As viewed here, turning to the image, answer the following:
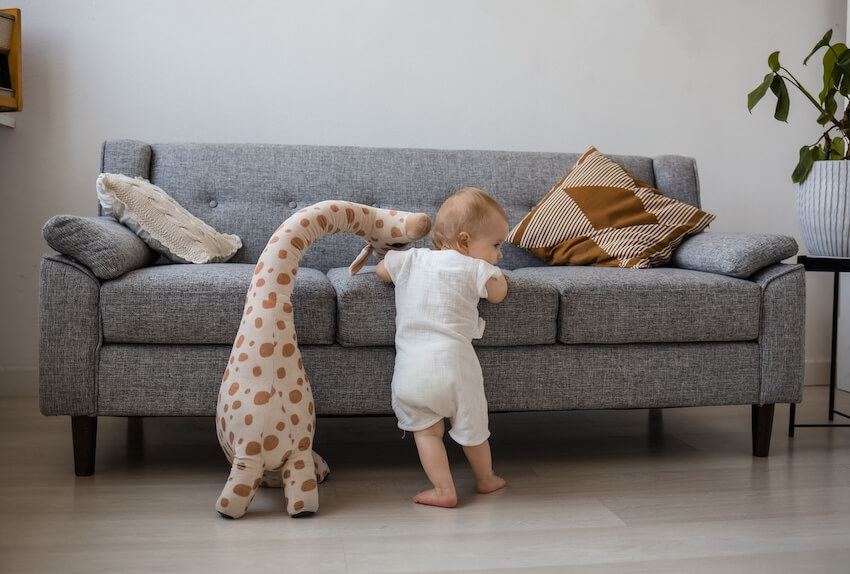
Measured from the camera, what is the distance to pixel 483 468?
6.35 feet

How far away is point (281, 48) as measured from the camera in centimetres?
300

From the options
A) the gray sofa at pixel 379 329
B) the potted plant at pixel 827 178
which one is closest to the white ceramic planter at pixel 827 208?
the potted plant at pixel 827 178

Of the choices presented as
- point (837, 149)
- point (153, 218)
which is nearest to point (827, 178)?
point (837, 149)

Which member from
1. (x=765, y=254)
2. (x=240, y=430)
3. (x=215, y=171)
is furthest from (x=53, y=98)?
(x=765, y=254)

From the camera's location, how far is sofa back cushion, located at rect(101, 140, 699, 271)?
2551 mm

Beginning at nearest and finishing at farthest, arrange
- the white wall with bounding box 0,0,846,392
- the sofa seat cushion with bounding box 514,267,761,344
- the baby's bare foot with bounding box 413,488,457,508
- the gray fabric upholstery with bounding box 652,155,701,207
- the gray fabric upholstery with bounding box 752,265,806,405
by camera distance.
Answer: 1. the baby's bare foot with bounding box 413,488,457,508
2. the sofa seat cushion with bounding box 514,267,761,344
3. the gray fabric upholstery with bounding box 752,265,806,405
4. the gray fabric upholstery with bounding box 652,155,701,207
5. the white wall with bounding box 0,0,846,392

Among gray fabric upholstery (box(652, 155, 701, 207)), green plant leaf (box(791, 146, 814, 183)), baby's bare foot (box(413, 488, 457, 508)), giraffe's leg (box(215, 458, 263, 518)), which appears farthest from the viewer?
gray fabric upholstery (box(652, 155, 701, 207))

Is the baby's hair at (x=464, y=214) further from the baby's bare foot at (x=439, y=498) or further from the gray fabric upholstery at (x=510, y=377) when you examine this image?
the baby's bare foot at (x=439, y=498)

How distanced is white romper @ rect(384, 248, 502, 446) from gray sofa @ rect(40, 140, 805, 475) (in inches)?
4.3

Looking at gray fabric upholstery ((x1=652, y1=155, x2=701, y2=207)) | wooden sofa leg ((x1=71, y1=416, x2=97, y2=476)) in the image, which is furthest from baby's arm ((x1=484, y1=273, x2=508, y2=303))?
gray fabric upholstery ((x1=652, y1=155, x2=701, y2=207))

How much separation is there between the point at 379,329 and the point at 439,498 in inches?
16.5

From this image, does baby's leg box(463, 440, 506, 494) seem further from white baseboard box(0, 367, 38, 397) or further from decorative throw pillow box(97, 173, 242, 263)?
white baseboard box(0, 367, 38, 397)

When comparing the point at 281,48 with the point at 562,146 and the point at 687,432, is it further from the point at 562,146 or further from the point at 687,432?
the point at 687,432

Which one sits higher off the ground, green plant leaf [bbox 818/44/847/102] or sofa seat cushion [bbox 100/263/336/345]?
green plant leaf [bbox 818/44/847/102]
